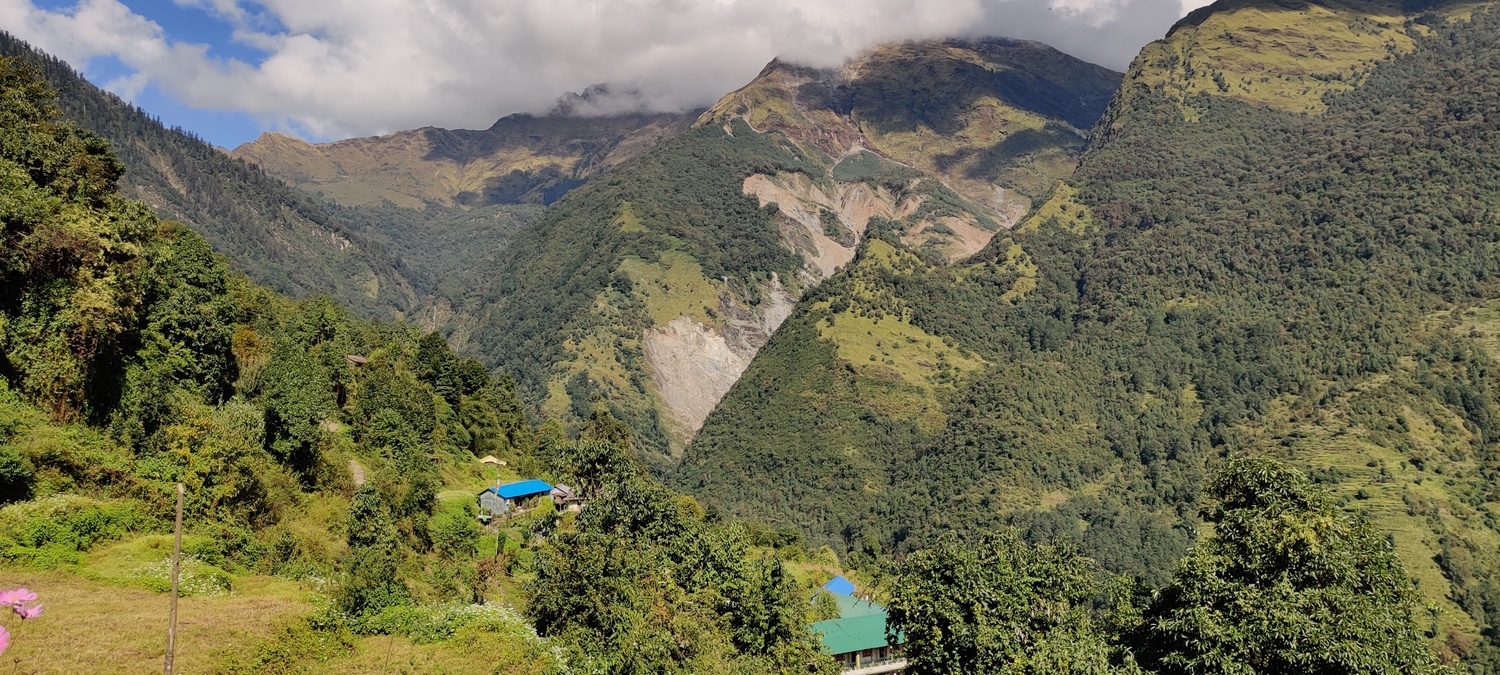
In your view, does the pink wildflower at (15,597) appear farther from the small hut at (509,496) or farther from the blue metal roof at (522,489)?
the blue metal roof at (522,489)

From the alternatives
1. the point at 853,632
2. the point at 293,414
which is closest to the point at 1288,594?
the point at 853,632

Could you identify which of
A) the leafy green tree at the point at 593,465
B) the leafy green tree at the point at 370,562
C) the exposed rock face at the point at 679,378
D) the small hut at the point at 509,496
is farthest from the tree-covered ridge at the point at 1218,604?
the exposed rock face at the point at 679,378

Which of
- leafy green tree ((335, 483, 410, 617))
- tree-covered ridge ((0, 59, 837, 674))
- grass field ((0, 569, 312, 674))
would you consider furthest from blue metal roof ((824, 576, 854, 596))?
grass field ((0, 569, 312, 674))

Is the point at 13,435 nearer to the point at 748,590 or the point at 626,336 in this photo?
the point at 748,590

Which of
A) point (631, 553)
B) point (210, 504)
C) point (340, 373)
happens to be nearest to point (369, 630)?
Result: point (210, 504)

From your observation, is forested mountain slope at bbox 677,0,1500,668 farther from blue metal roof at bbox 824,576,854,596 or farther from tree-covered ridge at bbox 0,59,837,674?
tree-covered ridge at bbox 0,59,837,674

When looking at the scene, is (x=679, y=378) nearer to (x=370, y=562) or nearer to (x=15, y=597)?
(x=370, y=562)
